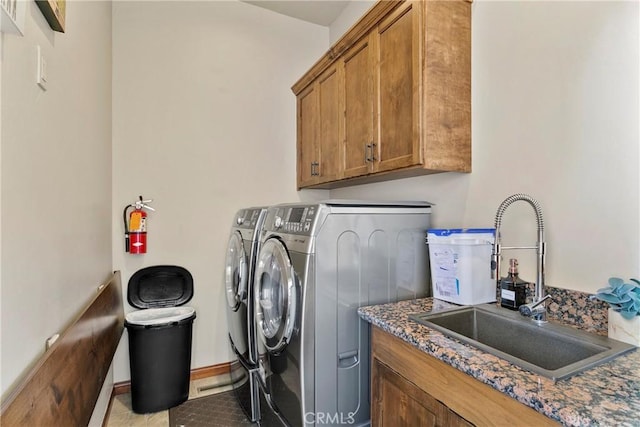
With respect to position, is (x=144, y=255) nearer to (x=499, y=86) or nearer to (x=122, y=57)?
(x=122, y=57)

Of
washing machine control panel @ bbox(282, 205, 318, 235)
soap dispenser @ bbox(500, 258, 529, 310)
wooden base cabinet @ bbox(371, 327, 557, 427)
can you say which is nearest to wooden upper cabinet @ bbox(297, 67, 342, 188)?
washing machine control panel @ bbox(282, 205, 318, 235)

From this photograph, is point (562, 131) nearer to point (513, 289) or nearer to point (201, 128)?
point (513, 289)

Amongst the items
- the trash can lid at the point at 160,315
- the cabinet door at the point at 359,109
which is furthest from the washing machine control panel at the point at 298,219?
the trash can lid at the point at 160,315

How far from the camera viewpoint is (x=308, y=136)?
2.81m

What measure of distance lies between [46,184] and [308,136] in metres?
2.01

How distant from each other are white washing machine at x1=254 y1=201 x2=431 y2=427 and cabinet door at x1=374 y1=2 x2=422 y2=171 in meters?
0.29

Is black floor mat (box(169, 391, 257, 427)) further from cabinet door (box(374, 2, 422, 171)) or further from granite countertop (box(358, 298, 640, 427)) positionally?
cabinet door (box(374, 2, 422, 171))

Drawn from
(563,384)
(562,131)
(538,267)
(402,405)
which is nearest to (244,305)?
(402,405)

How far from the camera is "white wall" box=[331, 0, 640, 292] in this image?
1170 mm

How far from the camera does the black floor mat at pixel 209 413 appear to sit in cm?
210

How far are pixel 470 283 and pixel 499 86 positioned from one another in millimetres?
941

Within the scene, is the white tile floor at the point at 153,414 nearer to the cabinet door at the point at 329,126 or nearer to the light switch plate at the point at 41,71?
the cabinet door at the point at 329,126

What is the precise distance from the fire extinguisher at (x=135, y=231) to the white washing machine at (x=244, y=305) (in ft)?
2.03

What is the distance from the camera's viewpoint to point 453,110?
1672 mm
